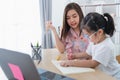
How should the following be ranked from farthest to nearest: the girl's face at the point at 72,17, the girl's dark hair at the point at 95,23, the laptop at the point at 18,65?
the girl's face at the point at 72,17, the girl's dark hair at the point at 95,23, the laptop at the point at 18,65

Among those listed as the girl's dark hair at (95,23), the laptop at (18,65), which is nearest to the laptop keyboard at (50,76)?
the laptop at (18,65)

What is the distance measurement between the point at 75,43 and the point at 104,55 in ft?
1.94

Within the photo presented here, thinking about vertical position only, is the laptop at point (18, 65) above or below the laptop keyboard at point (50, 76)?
above

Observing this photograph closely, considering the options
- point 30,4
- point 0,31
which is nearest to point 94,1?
point 30,4

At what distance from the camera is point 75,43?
79.4 inches

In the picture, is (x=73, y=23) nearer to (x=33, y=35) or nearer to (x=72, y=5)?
(x=72, y=5)

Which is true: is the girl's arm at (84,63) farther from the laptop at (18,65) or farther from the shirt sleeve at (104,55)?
the laptop at (18,65)

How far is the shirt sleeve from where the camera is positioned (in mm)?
1443

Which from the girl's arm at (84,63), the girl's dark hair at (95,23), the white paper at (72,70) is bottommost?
the white paper at (72,70)

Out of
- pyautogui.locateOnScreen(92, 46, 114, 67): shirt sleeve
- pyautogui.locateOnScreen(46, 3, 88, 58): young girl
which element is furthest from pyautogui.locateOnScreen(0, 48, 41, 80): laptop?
pyautogui.locateOnScreen(46, 3, 88, 58): young girl

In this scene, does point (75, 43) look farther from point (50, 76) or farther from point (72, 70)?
point (50, 76)

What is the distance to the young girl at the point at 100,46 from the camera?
145cm

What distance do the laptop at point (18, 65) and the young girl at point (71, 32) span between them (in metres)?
0.94

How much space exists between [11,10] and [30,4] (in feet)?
1.08
